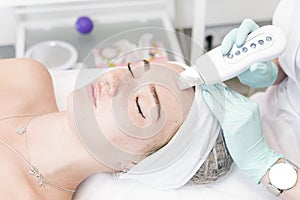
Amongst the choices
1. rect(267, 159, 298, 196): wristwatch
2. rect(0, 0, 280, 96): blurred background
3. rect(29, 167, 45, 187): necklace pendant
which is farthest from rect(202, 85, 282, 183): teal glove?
rect(0, 0, 280, 96): blurred background

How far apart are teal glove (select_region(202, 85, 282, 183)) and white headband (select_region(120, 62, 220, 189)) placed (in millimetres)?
31

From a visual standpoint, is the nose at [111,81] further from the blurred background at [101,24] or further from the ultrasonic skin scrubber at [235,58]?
the blurred background at [101,24]

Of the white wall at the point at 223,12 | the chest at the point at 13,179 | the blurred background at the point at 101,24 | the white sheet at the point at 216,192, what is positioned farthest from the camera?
the white wall at the point at 223,12

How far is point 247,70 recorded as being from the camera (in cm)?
114

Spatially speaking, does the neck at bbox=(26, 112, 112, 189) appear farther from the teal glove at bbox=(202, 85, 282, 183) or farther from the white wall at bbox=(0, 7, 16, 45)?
the white wall at bbox=(0, 7, 16, 45)

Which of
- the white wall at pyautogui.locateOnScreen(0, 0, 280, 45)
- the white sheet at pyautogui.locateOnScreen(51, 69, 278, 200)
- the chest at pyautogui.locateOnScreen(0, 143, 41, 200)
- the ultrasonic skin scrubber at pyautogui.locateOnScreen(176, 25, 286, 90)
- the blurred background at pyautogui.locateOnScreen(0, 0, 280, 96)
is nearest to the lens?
the ultrasonic skin scrubber at pyautogui.locateOnScreen(176, 25, 286, 90)

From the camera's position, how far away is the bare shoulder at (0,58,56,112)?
135 centimetres

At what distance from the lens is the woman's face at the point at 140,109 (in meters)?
1.13

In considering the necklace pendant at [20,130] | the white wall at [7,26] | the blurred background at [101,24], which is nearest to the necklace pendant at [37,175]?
the necklace pendant at [20,130]

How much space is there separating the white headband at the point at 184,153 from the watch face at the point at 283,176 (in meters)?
0.18

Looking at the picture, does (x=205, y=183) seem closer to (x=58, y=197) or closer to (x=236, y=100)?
(x=236, y=100)

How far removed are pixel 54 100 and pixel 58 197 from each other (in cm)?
35

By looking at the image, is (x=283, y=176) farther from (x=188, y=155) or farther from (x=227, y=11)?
(x=227, y=11)

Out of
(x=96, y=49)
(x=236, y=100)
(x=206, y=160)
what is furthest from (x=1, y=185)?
(x=96, y=49)
